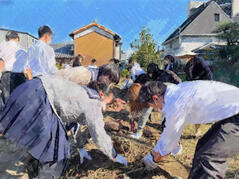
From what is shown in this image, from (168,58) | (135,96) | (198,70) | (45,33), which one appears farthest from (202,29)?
(135,96)

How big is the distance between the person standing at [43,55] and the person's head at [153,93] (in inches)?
67.2

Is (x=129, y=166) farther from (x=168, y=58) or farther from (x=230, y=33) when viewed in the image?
(x=230, y=33)

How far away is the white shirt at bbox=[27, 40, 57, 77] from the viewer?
2.86 m

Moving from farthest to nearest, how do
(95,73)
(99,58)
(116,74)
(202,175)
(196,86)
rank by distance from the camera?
1. (99,58)
2. (95,73)
3. (116,74)
4. (196,86)
5. (202,175)

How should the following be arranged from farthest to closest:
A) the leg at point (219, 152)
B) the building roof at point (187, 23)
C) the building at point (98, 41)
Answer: the building roof at point (187, 23), the building at point (98, 41), the leg at point (219, 152)

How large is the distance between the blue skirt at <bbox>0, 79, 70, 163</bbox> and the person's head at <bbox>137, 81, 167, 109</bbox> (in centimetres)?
79

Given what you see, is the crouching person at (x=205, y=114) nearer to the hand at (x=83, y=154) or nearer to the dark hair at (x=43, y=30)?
the hand at (x=83, y=154)

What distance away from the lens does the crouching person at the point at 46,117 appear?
5.30 ft

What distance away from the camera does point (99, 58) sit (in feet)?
61.0

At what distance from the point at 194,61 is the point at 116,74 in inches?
85.5

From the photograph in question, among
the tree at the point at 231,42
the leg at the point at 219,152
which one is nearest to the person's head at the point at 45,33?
the leg at the point at 219,152

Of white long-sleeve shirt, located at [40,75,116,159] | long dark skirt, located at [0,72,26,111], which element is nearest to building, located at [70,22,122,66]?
long dark skirt, located at [0,72,26,111]

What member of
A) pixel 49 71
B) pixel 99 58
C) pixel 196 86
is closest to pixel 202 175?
pixel 196 86

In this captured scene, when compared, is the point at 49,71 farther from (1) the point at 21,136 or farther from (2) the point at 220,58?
(2) the point at 220,58
